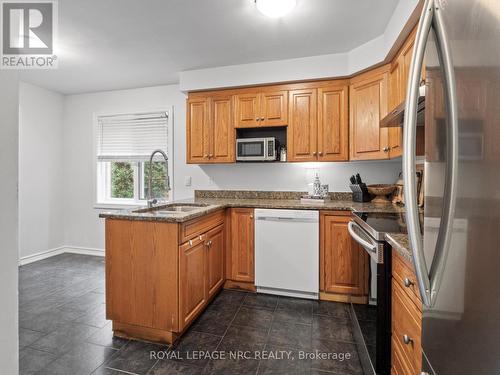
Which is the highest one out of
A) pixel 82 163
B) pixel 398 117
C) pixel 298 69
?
pixel 298 69

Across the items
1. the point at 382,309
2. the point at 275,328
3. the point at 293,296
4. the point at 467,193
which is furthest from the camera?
the point at 293,296

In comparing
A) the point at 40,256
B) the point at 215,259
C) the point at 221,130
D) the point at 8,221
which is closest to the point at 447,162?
the point at 8,221

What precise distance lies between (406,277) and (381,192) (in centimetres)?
185

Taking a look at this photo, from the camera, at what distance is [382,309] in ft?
4.36

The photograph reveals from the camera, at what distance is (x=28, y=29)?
89.7 inches

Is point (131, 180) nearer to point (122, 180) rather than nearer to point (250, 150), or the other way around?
point (122, 180)

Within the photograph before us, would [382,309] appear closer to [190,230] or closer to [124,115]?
[190,230]

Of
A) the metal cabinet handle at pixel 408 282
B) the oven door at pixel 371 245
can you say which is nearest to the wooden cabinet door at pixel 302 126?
the oven door at pixel 371 245

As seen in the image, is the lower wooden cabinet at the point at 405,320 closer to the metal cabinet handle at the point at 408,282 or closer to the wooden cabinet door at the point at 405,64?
the metal cabinet handle at the point at 408,282

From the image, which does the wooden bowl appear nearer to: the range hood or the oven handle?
the range hood

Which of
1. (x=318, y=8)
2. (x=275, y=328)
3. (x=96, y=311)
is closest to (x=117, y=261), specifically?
(x=96, y=311)

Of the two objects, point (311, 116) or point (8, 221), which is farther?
point (311, 116)

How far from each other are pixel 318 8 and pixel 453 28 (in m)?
1.83

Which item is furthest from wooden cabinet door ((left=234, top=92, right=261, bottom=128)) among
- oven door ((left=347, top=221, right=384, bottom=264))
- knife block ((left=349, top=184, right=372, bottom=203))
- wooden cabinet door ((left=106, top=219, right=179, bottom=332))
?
oven door ((left=347, top=221, right=384, bottom=264))
